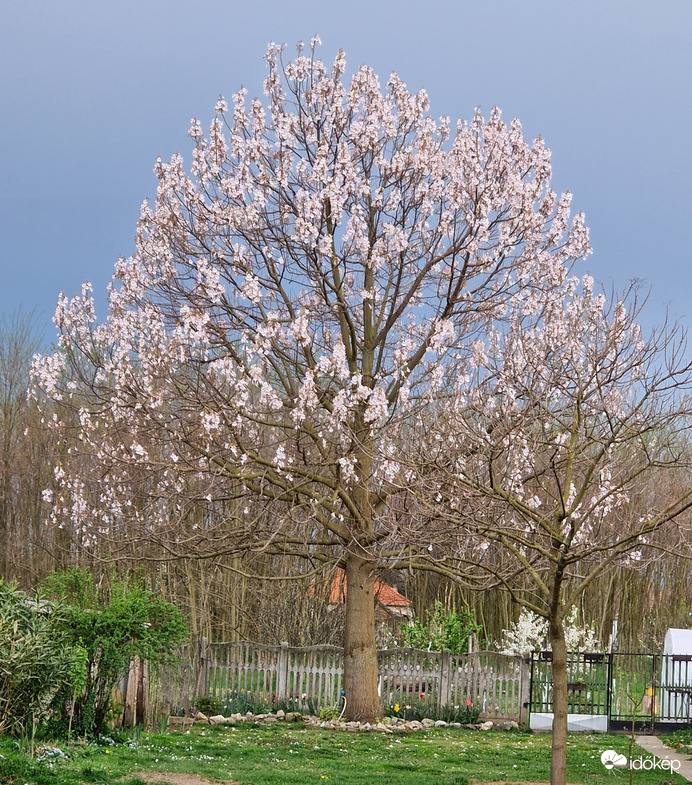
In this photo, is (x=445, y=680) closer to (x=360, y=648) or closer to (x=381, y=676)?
(x=381, y=676)

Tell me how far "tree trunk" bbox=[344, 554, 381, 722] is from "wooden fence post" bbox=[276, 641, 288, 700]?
2.05 meters

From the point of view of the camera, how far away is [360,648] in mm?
14906

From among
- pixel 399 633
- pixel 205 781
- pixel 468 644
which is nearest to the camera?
pixel 205 781

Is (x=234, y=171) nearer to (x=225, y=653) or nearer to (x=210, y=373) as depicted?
(x=210, y=373)

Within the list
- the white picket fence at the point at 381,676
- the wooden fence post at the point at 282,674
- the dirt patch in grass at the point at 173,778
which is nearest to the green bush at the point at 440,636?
the white picket fence at the point at 381,676

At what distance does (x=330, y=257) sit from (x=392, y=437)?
3239mm

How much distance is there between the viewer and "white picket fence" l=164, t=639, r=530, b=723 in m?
16.2

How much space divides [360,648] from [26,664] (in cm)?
711

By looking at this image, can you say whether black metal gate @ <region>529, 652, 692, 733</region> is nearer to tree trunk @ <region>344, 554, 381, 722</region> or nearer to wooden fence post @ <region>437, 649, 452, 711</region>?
wooden fence post @ <region>437, 649, 452, 711</region>

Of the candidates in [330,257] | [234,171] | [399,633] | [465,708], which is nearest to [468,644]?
[465,708]

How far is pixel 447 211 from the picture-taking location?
1448 centimetres

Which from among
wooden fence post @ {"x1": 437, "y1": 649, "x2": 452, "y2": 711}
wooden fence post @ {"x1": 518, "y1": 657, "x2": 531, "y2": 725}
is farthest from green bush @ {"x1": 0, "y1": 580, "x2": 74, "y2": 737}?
→ wooden fence post @ {"x1": 518, "y1": 657, "x2": 531, "y2": 725}

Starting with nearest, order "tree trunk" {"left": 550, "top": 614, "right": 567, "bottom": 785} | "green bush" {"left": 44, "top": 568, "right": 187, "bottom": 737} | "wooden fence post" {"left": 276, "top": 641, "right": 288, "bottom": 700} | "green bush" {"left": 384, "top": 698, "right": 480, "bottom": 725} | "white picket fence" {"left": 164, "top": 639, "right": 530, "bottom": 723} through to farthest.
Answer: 1. "tree trunk" {"left": 550, "top": 614, "right": 567, "bottom": 785}
2. "green bush" {"left": 44, "top": 568, "right": 187, "bottom": 737}
3. "green bush" {"left": 384, "top": 698, "right": 480, "bottom": 725}
4. "white picket fence" {"left": 164, "top": 639, "right": 530, "bottom": 723}
5. "wooden fence post" {"left": 276, "top": 641, "right": 288, "bottom": 700}

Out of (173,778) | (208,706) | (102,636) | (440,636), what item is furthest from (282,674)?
(173,778)
